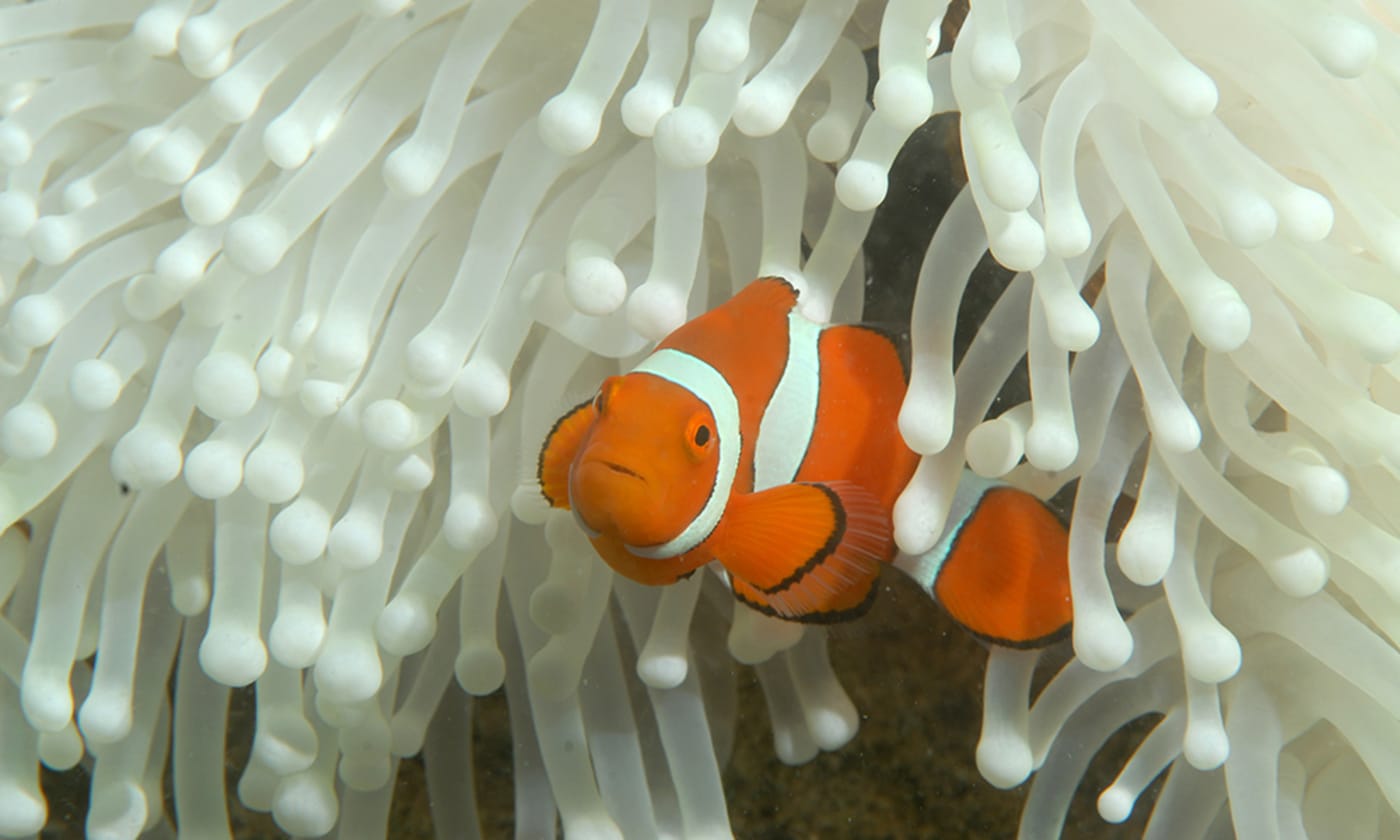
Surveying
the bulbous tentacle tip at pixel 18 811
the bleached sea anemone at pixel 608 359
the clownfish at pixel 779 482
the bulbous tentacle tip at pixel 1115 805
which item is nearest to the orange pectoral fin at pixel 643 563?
the clownfish at pixel 779 482

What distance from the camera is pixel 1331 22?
0.77 metres

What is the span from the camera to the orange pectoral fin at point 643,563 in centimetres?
86

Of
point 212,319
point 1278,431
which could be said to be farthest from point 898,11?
point 212,319

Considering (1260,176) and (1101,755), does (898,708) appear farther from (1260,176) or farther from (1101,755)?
(1260,176)

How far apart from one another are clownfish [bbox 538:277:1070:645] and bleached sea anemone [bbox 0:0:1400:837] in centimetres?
5

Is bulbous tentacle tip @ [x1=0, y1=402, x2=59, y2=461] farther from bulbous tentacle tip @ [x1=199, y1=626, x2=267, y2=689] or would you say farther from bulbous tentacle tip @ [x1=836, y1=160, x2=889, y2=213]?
bulbous tentacle tip @ [x1=836, y1=160, x2=889, y2=213]

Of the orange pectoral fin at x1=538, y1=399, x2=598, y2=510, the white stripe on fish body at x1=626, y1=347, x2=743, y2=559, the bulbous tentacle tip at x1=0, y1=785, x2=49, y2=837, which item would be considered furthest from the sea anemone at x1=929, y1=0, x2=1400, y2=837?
the bulbous tentacle tip at x1=0, y1=785, x2=49, y2=837

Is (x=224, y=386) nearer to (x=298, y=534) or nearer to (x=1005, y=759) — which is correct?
(x=298, y=534)

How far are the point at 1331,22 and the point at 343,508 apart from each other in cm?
88

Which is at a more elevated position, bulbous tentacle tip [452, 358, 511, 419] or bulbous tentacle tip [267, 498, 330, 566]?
bulbous tentacle tip [452, 358, 511, 419]

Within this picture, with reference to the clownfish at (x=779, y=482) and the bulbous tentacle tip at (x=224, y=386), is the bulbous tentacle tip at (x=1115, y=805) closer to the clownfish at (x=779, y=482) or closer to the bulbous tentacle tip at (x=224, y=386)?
the clownfish at (x=779, y=482)

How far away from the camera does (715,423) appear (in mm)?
835

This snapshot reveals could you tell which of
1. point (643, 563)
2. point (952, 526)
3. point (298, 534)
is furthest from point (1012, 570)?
point (298, 534)

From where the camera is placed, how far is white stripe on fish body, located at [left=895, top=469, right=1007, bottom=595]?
932 millimetres
